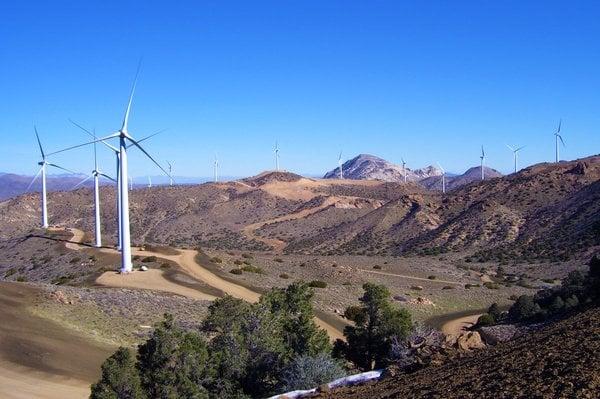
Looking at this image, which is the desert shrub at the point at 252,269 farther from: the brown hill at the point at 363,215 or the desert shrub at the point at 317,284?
the brown hill at the point at 363,215

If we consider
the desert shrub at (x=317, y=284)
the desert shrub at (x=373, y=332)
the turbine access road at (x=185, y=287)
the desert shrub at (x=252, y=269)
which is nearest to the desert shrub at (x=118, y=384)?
the desert shrub at (x=373, y=332)

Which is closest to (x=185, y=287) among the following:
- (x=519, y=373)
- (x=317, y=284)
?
(x=317, y=284)

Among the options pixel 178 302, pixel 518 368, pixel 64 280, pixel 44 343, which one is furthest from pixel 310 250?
pixel 518 368

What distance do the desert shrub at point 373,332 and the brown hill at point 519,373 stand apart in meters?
10.1

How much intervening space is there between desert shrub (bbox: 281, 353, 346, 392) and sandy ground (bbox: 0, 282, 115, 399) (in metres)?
Answer: 8.92

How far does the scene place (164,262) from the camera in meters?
59.4

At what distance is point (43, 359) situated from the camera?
26.2 metres

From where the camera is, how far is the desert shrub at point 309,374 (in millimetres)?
17641

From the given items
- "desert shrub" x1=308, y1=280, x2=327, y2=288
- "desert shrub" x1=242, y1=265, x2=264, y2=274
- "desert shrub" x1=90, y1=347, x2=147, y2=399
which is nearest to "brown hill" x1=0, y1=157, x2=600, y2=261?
"desert shrub" x1=308, y1=280, x2=327, y2=288

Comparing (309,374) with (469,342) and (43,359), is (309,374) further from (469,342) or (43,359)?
(43,359)

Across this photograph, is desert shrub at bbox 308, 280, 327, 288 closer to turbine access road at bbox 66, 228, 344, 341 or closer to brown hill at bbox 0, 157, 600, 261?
turbine access road at bbox 66, 228, 344, 341

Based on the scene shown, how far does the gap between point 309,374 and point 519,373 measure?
309 inches

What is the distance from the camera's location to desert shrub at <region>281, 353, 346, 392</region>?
17641 mm

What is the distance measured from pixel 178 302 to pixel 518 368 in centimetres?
2995
